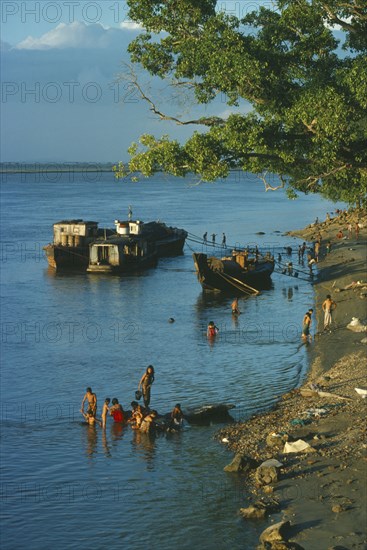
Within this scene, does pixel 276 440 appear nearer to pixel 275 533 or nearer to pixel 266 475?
pixel 266 475

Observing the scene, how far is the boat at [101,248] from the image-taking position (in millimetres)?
65375

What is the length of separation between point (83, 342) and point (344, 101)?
84.8ft

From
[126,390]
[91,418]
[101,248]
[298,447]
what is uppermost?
[101,248]

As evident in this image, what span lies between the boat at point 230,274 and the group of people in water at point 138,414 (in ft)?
82.0

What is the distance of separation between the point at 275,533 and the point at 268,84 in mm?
9676

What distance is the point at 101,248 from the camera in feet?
216

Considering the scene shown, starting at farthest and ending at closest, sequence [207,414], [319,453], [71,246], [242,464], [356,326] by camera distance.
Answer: [71,246] → [356,326] → [207,414] → [242,464] → [319,453]

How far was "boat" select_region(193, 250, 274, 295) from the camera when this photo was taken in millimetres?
53156

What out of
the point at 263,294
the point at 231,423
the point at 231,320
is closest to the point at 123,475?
the point at 231,423

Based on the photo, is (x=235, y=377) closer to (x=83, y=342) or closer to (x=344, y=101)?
(x=83, y=342)

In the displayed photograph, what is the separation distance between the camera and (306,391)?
88.6 feet

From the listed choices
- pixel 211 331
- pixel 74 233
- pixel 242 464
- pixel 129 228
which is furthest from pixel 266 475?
pixel 129 228

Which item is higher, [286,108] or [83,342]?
[286,108]

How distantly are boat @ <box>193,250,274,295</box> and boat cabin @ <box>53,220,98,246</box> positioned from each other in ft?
58.3
